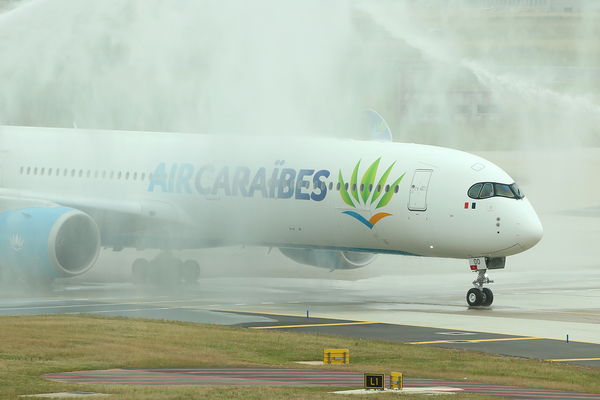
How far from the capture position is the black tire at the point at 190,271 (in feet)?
120

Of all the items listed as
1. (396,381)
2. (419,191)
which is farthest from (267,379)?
(419,191)

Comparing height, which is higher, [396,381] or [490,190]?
[490,190]

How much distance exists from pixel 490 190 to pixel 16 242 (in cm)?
1470

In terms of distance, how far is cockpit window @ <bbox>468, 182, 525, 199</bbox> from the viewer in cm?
2959

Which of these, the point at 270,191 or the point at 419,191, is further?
the point at 270,191

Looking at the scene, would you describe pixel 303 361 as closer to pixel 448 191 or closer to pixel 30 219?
pixel 448 191

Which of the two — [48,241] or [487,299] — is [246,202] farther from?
[487,299]

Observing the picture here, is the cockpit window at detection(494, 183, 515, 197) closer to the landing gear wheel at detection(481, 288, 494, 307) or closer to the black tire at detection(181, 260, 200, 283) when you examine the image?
the landing gear wheel at detection(481, 288, 494, 307)

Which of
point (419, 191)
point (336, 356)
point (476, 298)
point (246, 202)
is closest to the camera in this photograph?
point (336, 356)

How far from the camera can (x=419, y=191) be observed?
30.2 metres

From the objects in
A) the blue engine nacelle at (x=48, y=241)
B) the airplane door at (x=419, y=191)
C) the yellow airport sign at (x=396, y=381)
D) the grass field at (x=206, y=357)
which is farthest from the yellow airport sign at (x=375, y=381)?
the blue engine nacelle at (x=48, y=241)

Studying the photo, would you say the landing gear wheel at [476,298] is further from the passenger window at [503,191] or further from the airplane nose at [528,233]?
the passenger window at [503,191]

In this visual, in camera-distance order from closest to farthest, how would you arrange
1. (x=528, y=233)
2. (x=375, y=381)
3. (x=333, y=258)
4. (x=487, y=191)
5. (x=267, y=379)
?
1. (x=375, y=381)
2. (x=267, y=379)
3. (x=528, y=233)
4. (x=487, y=191)
5. (x=333, y=258)

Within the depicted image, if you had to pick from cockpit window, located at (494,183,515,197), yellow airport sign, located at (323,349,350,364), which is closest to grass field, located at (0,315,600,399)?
yellow airport sign, located at (323,349,350,364)
